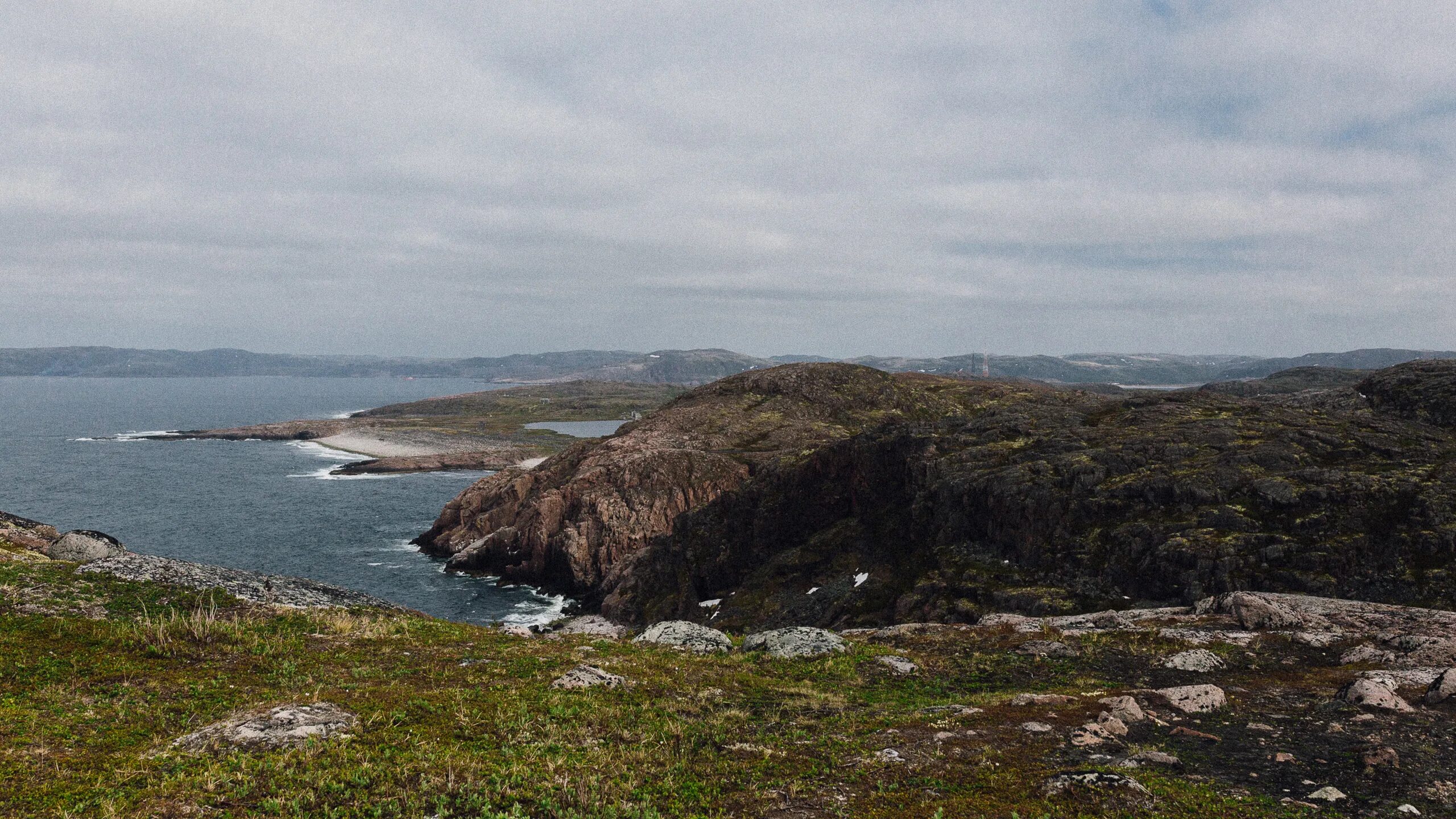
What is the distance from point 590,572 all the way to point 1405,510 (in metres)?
92.9

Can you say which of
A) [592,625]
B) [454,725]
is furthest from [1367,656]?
[592,625]

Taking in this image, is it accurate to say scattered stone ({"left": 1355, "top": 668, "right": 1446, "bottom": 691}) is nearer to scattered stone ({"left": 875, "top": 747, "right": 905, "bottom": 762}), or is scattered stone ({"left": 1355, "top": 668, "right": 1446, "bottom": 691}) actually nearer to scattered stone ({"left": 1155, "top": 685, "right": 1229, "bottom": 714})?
scattered stone ({"left": 1155, "top": 685, "right": 1229, "bottom": 714})

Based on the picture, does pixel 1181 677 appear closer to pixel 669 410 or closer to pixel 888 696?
pixel 888 696

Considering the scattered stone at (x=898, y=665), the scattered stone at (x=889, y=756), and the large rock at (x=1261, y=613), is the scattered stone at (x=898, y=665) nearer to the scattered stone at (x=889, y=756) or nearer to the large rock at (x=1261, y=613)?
the scattered stone at (x=889, y=756)

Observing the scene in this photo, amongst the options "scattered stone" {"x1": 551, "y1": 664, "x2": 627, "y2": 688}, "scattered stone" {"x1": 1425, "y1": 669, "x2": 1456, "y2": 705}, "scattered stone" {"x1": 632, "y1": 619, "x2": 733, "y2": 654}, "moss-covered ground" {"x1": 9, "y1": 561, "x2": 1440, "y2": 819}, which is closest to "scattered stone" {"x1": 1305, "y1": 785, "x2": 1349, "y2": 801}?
"moss-covered ground" {"x1": 9, "y1": 561, "x2": 1440, "y2": 819}

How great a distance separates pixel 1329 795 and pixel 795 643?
19384 millimetres

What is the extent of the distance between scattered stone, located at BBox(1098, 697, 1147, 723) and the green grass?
12.1 feet

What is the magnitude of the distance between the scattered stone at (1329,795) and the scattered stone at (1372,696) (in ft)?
28.3

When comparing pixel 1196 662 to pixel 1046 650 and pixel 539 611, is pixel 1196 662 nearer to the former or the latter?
pixel 1046 650

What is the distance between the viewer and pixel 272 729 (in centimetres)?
1641

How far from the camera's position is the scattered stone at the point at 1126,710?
21.1m

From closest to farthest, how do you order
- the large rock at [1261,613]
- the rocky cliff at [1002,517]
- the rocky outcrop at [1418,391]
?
the large rock at [1261,613] → the rocky cliff at [1002,517] → the rocky outcrop at [1418,391]

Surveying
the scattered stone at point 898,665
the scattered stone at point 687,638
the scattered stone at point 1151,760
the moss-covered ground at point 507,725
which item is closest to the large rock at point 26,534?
the moss-covered ground at point 507,725

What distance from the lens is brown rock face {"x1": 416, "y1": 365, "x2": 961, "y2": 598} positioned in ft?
351
